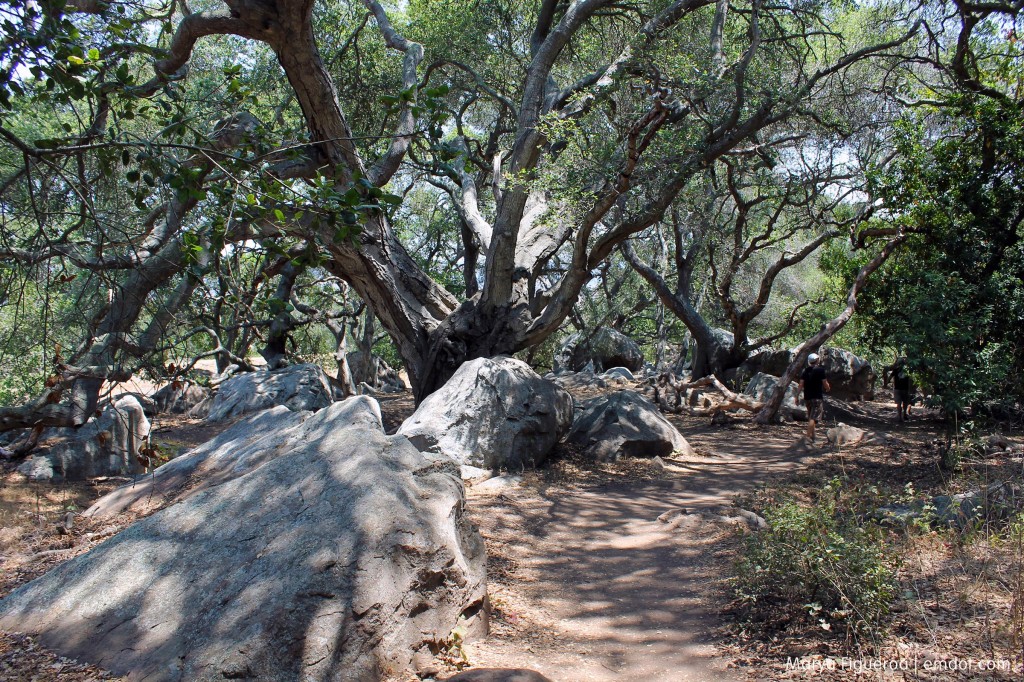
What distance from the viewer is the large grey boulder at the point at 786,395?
12.7m

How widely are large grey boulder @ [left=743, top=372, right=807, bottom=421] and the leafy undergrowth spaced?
8416mm

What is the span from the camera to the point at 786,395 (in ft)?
43.2

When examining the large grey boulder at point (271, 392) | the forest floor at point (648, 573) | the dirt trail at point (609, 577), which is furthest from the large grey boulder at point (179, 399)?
the dirt trail at point (609, 577)

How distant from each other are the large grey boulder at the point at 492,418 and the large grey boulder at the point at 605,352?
12.9 metres

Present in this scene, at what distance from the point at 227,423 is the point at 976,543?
11.1 m

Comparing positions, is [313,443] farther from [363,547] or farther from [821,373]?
[821,373]

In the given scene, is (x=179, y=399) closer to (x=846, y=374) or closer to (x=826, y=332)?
(x=826, y=332)

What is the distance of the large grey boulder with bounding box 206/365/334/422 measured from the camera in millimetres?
12336

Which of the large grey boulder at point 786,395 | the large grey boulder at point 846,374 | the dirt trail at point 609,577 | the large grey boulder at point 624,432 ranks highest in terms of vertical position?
the large grey boulder at point 846,374

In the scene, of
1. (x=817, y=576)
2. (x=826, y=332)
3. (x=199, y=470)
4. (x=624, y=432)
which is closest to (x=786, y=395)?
(x=826, y=332)

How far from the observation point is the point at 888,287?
882 centimetres

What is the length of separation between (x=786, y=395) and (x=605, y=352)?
348 inches

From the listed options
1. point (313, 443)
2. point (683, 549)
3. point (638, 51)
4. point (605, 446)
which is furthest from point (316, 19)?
point (683, 549)

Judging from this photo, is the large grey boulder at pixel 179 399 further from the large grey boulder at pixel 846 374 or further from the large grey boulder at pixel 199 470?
the large grey boulder at pixel 846 374
